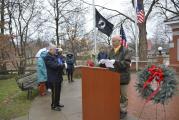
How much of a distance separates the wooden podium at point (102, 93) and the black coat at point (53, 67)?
9.01 feet

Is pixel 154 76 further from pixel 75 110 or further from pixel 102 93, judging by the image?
pixel 75 110

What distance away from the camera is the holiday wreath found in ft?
25.6

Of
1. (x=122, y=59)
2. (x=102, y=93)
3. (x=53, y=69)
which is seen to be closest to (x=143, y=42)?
(x=53, y=69)

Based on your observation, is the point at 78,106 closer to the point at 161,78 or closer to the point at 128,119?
the point at 128,119

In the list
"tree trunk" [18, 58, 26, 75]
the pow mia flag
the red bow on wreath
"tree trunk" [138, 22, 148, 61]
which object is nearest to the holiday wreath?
the red bow on wreath

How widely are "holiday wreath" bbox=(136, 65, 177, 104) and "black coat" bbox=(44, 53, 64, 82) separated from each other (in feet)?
8.30

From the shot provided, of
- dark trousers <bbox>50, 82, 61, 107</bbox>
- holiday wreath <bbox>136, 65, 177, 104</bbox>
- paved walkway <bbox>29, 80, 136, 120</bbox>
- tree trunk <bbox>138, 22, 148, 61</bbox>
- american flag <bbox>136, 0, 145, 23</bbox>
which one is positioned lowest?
paved walkway <bbox>29, 80, 136, 120</bbox>

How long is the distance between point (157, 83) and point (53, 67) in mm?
3102

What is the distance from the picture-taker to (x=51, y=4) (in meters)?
38.8

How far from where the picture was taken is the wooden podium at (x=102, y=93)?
7.20 m

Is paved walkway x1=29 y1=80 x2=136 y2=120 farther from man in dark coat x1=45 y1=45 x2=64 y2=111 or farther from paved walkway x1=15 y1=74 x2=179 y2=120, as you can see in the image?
man in dark coat x1=45 y1=45 x2=64 y2=111

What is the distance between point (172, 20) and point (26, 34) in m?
16.1

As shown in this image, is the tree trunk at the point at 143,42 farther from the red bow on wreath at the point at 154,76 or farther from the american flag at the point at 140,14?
the red bow on wreath at the point at 154,76

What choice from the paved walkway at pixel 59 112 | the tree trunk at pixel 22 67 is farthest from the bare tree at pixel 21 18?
the paved walkway at pixel 59 112
